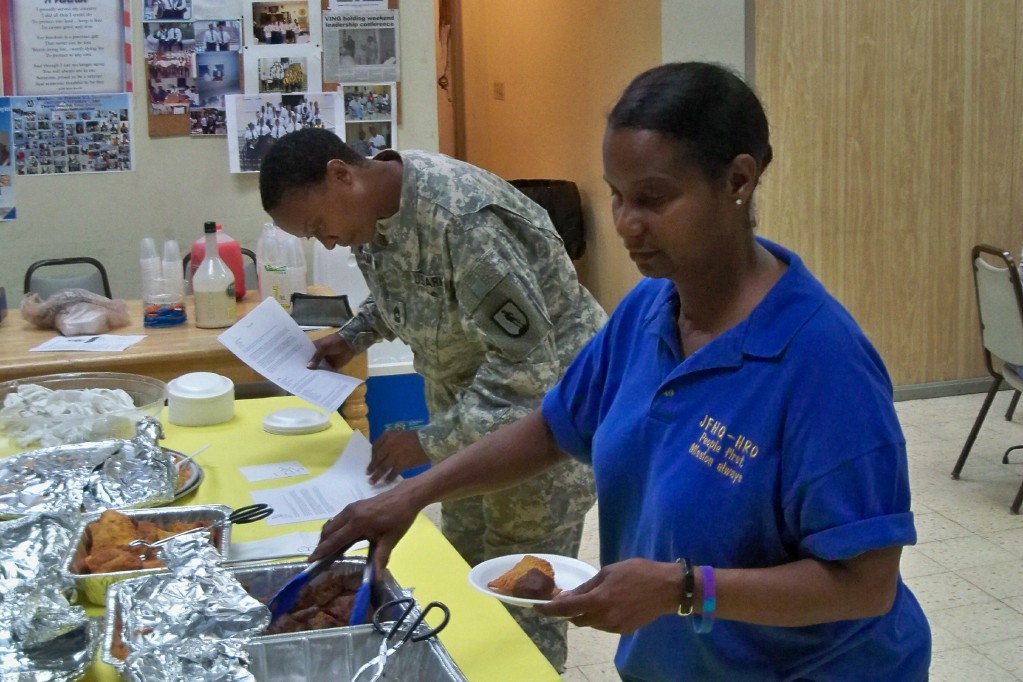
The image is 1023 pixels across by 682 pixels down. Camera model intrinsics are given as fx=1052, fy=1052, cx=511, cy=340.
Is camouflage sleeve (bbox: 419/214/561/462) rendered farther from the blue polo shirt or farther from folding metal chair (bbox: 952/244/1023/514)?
folding metal chair (bbox: 952/244/1023/514)

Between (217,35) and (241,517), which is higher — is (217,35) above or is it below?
above

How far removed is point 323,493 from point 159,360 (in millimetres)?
1258

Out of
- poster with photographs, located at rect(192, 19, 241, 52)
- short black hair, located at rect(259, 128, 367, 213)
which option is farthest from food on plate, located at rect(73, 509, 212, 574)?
poster with photographs, located at rect(192, 19, 241, 52)

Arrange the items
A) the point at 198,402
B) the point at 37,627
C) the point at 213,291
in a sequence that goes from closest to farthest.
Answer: the point at 37,627 → the point at 198,402 → the point at 213,291

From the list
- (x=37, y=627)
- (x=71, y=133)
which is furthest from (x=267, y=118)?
(x=37, y=627)

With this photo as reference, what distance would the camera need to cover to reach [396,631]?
1.21m

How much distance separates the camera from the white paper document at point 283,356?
2078mm

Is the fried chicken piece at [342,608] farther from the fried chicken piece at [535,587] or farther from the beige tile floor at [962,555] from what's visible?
the beige tile floor at [962,555]

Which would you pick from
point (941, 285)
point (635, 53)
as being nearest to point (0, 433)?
point (635, 53)

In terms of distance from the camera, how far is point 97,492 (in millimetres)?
1702

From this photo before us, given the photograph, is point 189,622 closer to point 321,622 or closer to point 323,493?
point 321,622

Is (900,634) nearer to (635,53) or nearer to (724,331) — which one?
(724,331)

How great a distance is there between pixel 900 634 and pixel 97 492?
48.4 inches

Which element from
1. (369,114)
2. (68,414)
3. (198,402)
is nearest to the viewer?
(68,414)
